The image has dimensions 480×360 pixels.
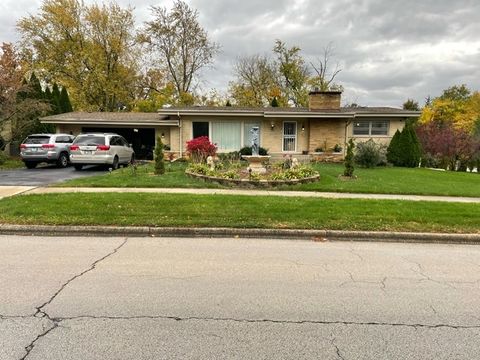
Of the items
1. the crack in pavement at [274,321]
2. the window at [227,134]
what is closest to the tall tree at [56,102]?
the window at [227,134]

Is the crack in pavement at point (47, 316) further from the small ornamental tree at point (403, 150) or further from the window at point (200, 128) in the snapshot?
the small ornamental tree at point (403, 150)

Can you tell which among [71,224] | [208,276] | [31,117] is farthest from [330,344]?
[31,117]

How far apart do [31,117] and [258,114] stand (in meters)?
14.7

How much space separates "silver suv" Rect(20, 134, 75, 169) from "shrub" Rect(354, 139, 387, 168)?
50.9 ft

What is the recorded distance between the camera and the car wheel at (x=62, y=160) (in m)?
18.8

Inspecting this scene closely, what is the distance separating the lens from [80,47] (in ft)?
114

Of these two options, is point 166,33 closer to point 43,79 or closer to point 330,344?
point 43,79

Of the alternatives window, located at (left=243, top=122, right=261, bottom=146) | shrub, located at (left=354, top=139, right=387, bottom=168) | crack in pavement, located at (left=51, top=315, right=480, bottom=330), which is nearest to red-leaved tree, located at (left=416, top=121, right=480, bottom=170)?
shrub, located at (left=354, top=139, right=387, bottom=168)

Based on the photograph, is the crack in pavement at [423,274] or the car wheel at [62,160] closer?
the crack in pavement at [423,274]

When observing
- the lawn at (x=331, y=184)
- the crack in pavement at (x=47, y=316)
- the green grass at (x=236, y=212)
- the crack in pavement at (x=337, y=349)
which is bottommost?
the crack in pavement at (x=337, y=349)

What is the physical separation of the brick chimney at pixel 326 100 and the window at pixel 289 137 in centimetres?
175

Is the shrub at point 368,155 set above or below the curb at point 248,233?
above

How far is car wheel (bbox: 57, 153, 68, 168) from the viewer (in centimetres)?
1878

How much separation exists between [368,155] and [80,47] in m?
29.2
